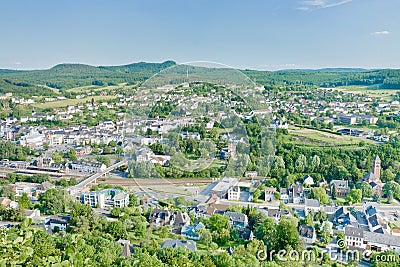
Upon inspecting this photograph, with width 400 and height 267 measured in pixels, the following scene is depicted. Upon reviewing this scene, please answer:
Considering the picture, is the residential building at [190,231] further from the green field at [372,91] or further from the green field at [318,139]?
the green field at [372,91]

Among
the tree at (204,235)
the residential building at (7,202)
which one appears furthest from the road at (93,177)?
the tree at (204,235)

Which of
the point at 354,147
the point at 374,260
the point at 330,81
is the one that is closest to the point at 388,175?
the point at 354,147

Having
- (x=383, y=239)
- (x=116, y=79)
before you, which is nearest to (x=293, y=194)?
(x=383, y=239)

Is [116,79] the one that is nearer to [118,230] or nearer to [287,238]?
[118,230]

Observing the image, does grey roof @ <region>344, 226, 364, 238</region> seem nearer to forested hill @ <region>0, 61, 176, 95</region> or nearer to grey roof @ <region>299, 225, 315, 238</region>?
grey roof @ <region>299, 225, 315, 238</region>

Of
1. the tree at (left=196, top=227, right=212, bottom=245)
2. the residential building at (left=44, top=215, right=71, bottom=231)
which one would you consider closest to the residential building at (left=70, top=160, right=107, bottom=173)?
the residential building at (left=44, top=215, right=71, bottom=231)

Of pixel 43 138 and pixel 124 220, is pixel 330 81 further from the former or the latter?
pixel 124 220
